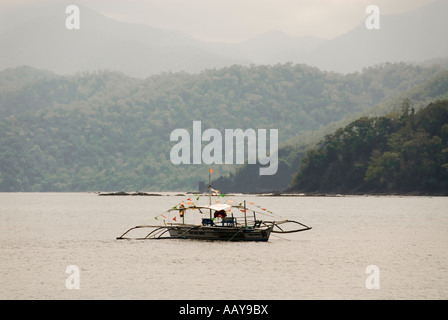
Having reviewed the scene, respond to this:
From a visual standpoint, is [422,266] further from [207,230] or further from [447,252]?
[207,230]

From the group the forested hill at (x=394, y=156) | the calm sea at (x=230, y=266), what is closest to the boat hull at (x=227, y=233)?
the calm sea at (x=230, y=266)

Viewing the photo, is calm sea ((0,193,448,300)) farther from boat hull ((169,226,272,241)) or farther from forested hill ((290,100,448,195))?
forested hill ((290,100,448,195))

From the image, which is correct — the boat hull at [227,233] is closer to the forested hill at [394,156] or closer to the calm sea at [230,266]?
the calm sea at [230,266]

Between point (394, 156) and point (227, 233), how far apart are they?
11997 centimetres

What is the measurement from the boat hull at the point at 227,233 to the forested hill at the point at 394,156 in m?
109

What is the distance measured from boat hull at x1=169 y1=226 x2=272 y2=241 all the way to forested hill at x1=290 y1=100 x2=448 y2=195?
10898 centimetres

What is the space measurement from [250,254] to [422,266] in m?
14.7

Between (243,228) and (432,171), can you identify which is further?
(432,171)

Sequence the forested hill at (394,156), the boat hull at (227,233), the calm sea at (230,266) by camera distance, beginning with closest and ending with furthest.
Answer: the calm sea at (230,266), the boat hull at (227,233), the forested hill at (394,156)

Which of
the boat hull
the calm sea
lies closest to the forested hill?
the calm sea

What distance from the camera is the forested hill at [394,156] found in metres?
171

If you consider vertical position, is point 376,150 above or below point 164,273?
above

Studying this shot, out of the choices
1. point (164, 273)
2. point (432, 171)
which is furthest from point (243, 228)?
point (432, 171)

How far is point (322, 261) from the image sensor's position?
56.2 m
